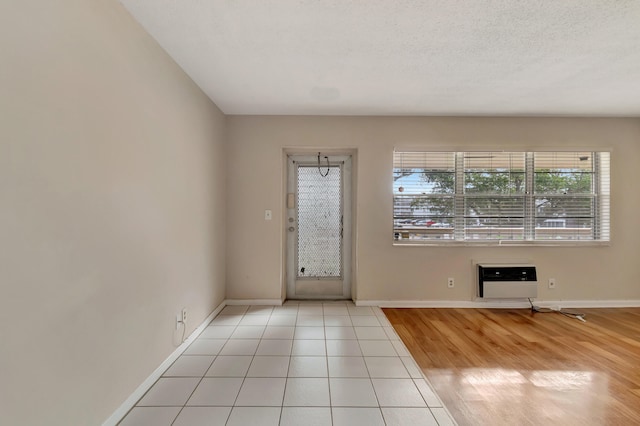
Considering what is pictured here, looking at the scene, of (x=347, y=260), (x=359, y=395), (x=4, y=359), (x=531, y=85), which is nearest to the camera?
(x=4, y=359)

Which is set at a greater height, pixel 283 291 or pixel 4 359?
pixel 4 359

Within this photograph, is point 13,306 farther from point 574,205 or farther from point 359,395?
point 574,205

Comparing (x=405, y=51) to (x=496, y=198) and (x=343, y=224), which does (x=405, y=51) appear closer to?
(x=343, y=224)

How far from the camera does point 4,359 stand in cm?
107

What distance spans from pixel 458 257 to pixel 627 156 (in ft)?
8.15

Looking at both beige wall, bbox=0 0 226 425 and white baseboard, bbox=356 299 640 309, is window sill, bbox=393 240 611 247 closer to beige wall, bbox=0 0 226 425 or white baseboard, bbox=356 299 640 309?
white baseboard, bbox=356 299 640 309

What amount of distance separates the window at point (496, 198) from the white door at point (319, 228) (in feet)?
2.32

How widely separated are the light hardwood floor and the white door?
93 cm

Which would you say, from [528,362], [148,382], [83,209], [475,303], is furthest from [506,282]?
[83,209]

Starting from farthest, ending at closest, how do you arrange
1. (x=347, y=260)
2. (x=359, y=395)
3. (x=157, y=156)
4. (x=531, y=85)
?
1. (x=347, y=260)
2. (x=531, y=85)
3. (x=157, y=156)
4. (x=359, y=395)

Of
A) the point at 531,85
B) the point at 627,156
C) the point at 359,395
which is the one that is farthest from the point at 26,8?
the point at 627,156

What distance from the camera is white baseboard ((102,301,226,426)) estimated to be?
Result: 167 cm

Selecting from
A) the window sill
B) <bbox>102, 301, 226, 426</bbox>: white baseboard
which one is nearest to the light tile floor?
<bbox>102, 301, 226, 426</bbox>: white baseboard

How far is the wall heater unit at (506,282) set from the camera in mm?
3594
